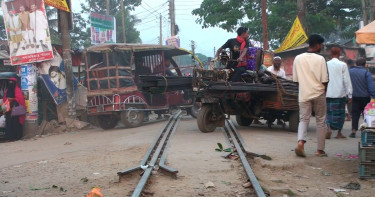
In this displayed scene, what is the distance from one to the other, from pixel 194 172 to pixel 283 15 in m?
19.5

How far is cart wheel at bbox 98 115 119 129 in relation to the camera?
14.2 metres

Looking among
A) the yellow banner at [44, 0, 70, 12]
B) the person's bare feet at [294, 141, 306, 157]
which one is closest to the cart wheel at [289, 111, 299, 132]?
the person's bare feet at [294, 141, 306, 157]

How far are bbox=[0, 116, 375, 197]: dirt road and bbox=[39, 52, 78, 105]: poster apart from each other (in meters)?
6.56

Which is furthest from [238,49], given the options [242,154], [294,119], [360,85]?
[242,154]

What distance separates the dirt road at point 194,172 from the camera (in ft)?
15.9

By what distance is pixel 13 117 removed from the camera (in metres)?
13.9

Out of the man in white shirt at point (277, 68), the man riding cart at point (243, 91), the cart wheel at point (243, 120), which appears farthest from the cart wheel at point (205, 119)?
the man in white shirt at point (277, 68)

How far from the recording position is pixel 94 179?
5.57 metres

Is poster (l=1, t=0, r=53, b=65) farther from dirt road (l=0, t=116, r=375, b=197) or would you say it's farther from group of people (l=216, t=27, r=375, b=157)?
group of people (l=216, t=27, r=375, b=157)

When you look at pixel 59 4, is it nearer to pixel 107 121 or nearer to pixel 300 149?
pixel 107 121

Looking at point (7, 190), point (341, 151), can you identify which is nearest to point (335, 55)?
point (341, 151)

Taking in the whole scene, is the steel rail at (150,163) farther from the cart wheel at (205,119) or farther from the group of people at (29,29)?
the group of people at (29,29)

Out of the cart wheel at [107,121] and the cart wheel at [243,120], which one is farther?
the cart wheel at [107,121]

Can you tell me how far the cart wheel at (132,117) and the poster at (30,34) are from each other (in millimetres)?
3412
